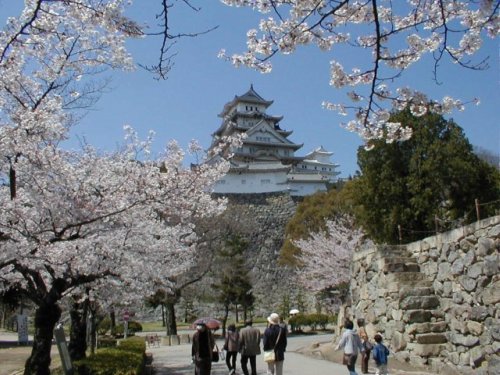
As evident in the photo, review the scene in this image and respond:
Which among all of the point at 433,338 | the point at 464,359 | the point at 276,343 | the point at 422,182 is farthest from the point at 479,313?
the point at 422,182

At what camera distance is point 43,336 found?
8.30m

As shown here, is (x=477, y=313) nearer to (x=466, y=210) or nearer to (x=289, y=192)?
(x=466, y=210)

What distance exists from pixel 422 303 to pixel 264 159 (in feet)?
135

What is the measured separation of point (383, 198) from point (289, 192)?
28761 mm

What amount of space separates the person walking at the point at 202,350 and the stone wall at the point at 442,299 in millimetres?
4501

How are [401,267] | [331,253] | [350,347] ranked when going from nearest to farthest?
[350,347], [401,267], [331,253]

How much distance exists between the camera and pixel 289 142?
54812 millimetres

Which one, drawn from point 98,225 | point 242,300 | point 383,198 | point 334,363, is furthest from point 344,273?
point 98,225

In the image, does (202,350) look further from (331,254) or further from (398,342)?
(331,254)

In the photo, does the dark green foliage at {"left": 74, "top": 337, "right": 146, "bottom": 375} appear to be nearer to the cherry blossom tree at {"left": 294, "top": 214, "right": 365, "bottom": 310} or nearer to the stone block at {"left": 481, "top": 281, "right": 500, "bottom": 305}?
the stone block at {"left": 481, "top": 281, "right": 500, "bottom": 305}

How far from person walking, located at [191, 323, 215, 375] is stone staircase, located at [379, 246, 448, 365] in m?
4.51

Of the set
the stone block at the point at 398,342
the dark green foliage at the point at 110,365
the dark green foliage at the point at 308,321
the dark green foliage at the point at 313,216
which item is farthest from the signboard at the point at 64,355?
the dark green foliage at the point at 313,216

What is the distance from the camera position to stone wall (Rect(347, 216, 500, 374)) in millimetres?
8898

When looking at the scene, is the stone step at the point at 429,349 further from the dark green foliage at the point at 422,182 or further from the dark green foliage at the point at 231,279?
the dark green foliage at the point at 231,279
